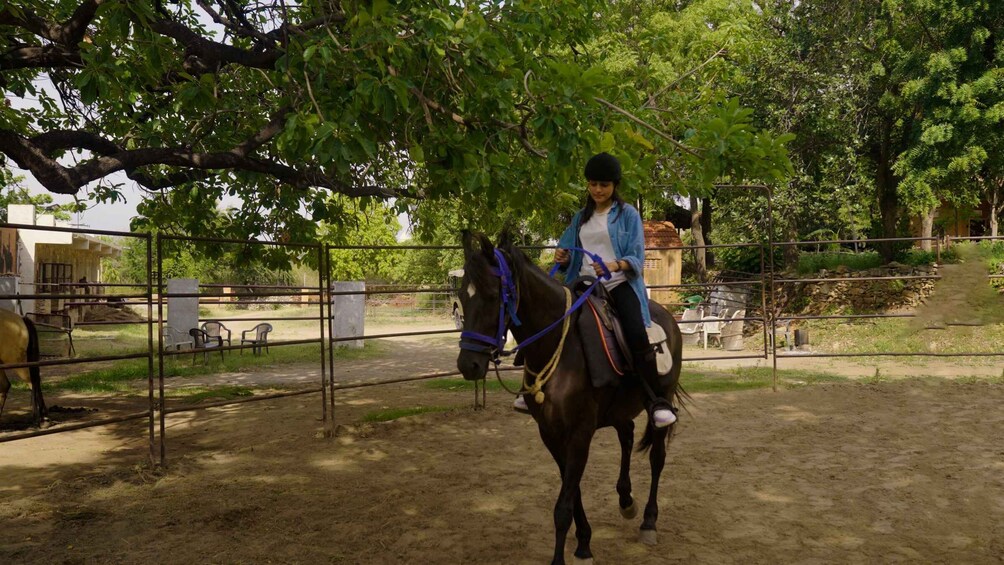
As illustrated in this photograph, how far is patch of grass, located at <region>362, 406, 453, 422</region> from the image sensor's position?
27.7 feet

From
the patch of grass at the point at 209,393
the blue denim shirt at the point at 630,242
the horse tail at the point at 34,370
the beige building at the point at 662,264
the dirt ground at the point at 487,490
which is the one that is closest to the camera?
the blue denim shirt at the point at 630,242

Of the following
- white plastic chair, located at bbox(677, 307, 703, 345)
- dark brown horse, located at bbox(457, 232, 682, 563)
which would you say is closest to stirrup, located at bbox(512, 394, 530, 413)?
dark brown horse, located at bbox(457, 232, 682, 563)

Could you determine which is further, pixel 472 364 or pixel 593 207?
pixel 593 207

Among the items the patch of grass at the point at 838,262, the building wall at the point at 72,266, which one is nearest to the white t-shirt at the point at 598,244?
the patch of grass at the point at 838,262

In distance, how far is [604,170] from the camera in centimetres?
420

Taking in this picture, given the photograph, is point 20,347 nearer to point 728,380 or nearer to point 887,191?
point 728,380

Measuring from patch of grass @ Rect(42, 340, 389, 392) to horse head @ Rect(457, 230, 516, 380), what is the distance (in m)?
9.69

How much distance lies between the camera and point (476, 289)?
11.6 ft

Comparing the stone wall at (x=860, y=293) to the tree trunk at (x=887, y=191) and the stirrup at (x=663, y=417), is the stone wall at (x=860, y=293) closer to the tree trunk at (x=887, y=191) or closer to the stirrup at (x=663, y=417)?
the tree trunk at (x=887, y=191)

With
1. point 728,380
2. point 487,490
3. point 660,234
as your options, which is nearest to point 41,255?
point 660,234

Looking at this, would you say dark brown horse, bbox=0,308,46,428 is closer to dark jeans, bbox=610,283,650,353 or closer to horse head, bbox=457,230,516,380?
horse head, bbox=457,230,516,380

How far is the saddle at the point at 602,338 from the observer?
3.97 m

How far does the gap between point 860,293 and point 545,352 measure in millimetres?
15978

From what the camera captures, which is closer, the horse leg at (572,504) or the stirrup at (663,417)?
the horse leg at (572,504)
